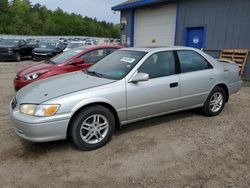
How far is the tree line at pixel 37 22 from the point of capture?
6375 cm

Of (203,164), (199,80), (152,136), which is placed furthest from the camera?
(199,80)

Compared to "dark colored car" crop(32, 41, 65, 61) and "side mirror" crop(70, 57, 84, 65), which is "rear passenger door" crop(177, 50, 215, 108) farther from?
"dark colored car" crop(32, 41, 65, 61)

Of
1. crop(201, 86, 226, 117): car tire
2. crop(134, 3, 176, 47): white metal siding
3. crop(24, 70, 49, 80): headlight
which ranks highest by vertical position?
crop(134, 3, 176, 47): white metal siding

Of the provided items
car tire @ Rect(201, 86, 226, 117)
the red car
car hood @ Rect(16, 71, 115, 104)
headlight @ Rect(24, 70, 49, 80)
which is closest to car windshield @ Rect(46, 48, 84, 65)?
the red car

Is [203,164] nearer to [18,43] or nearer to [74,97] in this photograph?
[74,97]

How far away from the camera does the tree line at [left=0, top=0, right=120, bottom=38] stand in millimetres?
63747

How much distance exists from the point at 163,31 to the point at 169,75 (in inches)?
373

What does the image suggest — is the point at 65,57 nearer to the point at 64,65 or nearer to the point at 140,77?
the point at 64,65

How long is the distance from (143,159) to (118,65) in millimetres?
1716

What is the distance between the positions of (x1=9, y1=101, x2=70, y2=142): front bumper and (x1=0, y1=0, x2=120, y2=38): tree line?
2542 inches

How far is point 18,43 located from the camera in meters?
16.3

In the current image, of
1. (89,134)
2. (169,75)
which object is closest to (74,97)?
(89,134)

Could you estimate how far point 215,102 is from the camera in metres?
4.91

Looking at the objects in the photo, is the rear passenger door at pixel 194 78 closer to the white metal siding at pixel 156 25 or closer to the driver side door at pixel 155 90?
the driver side door at pixel 155 90
